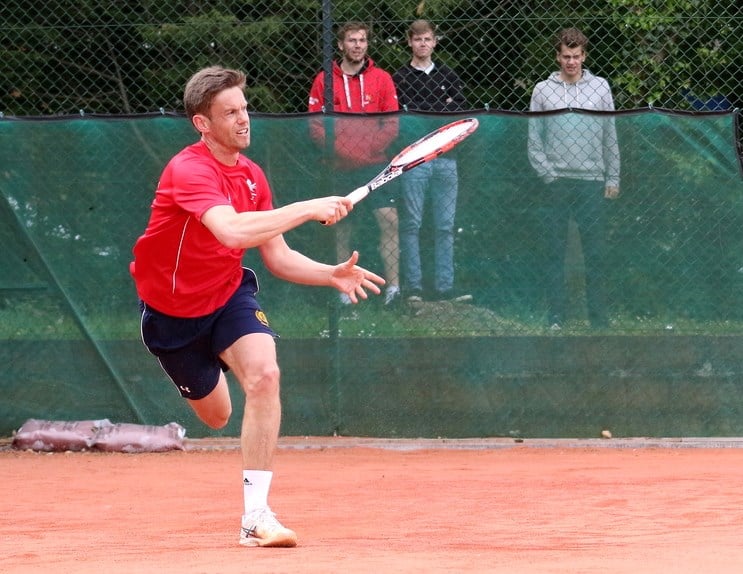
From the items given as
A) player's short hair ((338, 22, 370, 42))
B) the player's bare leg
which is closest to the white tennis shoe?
the player's bare leg

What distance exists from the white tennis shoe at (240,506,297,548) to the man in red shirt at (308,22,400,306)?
10.8 feet

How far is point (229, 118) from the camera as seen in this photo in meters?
5.11

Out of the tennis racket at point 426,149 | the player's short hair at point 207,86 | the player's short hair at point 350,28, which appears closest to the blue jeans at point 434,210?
the player's short hair at point 350,28

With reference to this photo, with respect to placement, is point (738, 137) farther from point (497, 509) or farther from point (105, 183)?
point (105, 183)

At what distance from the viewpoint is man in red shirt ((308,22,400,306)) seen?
25.8 ft

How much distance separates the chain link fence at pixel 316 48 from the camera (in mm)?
8430

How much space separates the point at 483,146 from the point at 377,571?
4227mm

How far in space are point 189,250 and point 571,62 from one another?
12.0ft

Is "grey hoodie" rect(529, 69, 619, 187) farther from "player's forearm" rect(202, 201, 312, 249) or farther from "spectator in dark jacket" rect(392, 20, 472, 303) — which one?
"player's forearm" rect(202, 201, 312, 249)

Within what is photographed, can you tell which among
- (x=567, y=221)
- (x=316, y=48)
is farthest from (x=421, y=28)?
(x=567, y=221)

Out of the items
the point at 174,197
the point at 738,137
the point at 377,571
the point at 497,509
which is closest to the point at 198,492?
the point at 497,509

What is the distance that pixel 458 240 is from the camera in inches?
313

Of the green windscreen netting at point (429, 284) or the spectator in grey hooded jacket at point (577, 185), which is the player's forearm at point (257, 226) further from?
the spectator in grey hooded jacket at point (577, 185)

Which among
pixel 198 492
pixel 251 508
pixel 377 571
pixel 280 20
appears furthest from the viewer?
pixel 280 20
